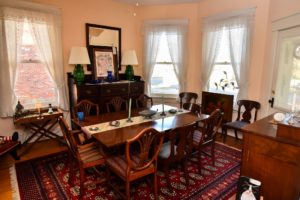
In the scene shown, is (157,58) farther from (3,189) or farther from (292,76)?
(3,189)

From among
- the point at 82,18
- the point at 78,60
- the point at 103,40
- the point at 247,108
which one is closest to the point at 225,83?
the point at 247,108

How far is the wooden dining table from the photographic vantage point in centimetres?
208

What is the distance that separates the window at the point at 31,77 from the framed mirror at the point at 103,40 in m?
0.91

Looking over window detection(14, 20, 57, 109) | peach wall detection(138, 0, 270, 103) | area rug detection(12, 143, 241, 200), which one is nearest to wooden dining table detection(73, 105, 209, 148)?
area rug detection(12, 143, 241, 200)

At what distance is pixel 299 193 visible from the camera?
166 centimetres

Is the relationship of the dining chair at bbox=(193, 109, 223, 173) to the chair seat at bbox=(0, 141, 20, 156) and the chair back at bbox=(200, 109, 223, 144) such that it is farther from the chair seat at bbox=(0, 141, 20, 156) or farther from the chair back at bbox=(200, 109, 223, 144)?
the chair seat at bbox=(0, 141, 20, 156)

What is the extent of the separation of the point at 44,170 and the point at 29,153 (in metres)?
0.75

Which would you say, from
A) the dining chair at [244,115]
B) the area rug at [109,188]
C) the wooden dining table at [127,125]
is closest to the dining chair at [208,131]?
the wooden dining table at [127,125]

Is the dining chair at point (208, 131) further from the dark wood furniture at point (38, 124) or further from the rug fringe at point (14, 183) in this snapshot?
the dark wood furniture at point (38, 124)

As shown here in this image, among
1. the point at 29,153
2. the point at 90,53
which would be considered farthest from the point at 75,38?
the point at 29,153

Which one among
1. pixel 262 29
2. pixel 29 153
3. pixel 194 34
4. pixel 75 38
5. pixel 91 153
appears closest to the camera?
pixel 91 153

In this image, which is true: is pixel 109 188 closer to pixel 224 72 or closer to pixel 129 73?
pixel 129 73

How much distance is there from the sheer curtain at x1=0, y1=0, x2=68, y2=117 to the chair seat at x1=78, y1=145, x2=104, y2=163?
181 cm

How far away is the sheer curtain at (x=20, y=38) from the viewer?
3074mm
